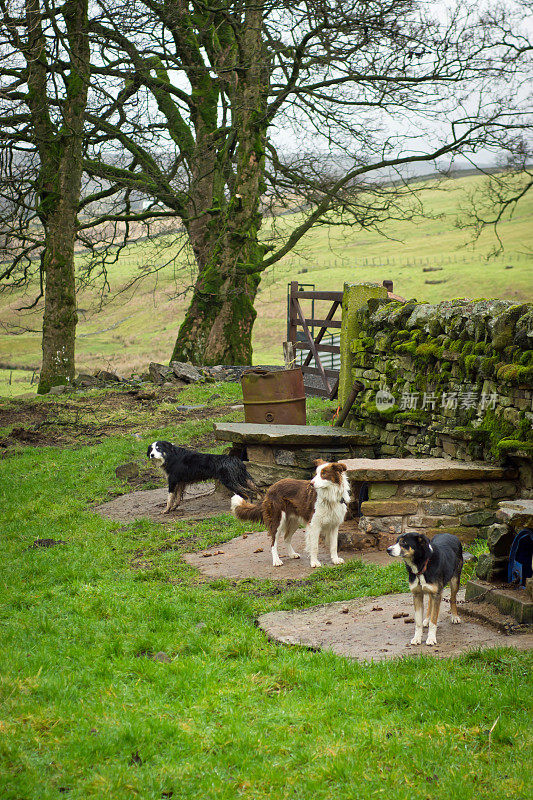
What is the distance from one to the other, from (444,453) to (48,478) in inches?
283

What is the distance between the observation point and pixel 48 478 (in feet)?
43.7

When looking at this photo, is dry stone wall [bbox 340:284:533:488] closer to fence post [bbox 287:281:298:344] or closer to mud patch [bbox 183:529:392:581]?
mud patch [bbox 183:529:392:581]

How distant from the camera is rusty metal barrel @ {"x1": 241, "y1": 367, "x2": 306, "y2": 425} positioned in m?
13.1

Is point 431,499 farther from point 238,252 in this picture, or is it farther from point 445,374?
point 238,252

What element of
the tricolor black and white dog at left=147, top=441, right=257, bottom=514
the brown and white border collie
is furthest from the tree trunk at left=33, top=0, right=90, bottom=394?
the brown and white border collie

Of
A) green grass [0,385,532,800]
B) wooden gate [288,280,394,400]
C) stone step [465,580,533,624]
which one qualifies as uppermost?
wooden gate [288,280,394,400]

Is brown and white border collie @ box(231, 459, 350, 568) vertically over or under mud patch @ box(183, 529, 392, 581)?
over

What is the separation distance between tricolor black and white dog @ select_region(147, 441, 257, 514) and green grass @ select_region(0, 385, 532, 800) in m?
3.38

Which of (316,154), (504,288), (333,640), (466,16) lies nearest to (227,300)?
(316,154)

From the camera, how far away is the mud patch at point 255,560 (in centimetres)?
809

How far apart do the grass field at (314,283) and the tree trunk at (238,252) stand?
33.5 ft

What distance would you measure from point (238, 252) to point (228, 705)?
767 inches

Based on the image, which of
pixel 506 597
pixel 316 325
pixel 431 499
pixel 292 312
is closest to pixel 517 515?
pixel 506 597

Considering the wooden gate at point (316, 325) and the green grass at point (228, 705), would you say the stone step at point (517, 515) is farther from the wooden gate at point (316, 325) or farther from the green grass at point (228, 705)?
the wooden gate at point (316, 325)
